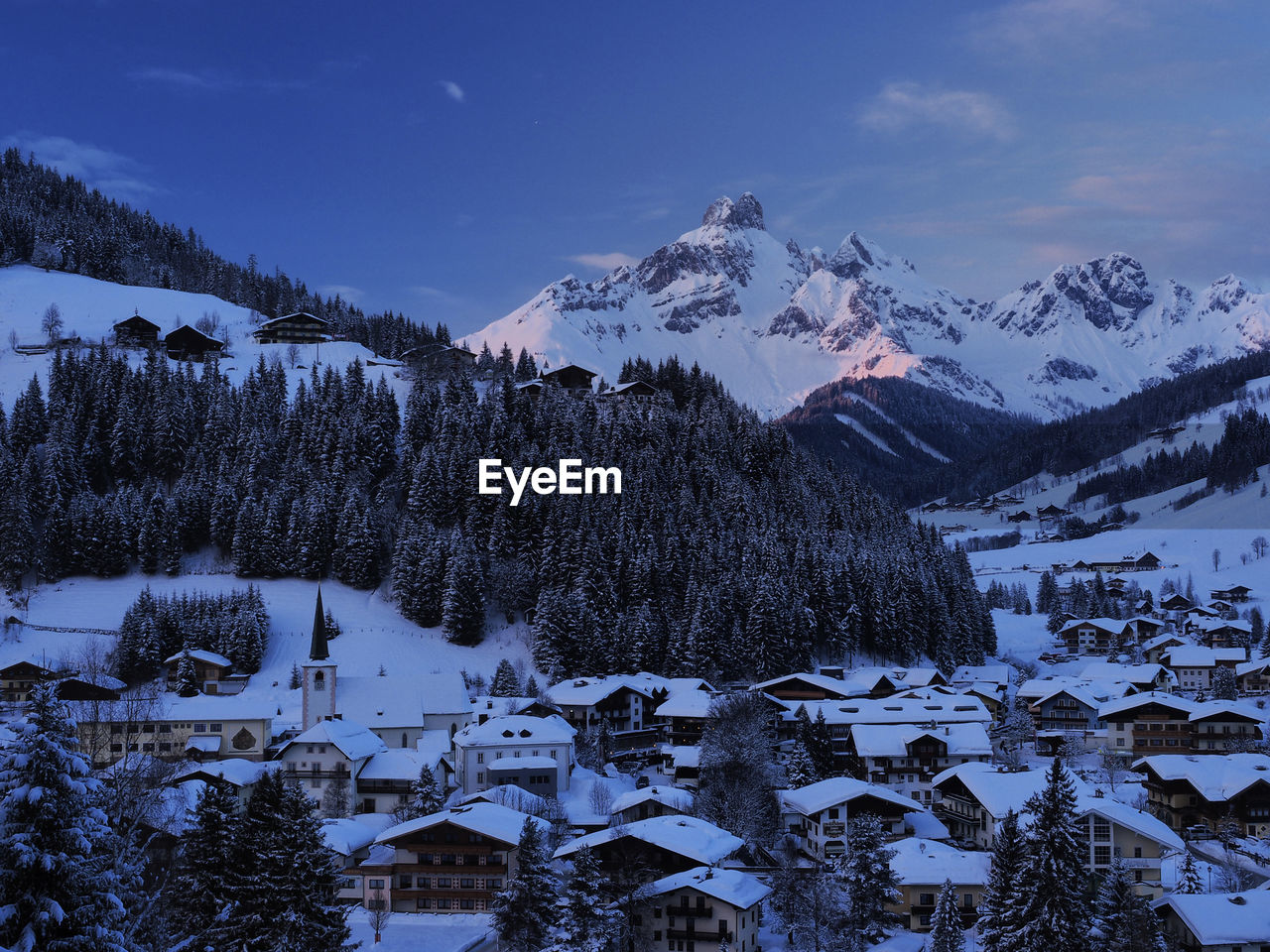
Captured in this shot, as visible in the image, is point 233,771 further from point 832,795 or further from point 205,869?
point 832,795

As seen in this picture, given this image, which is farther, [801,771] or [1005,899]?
[801,771]

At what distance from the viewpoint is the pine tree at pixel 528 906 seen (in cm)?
3978

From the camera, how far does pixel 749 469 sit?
107500 mm

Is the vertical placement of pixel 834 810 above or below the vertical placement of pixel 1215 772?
below

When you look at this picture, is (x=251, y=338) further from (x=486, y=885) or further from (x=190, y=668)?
(x=486, y=885)

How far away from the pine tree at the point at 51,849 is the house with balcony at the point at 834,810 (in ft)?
133

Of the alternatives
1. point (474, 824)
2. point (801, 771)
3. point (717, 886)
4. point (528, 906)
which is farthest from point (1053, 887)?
point (801, 771)

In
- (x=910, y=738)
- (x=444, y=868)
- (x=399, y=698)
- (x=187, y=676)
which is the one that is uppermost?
(x=187, y=676)

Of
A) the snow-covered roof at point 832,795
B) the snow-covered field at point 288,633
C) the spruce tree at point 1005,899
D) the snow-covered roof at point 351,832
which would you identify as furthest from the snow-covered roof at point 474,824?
the snow-covered field at point 288,633

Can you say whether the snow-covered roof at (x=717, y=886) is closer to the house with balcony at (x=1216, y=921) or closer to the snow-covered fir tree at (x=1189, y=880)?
the house with balcony at (x=1216, y=921)

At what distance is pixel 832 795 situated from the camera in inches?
2156

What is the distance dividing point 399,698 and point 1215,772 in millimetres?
45198

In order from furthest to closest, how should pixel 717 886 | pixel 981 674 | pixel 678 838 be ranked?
Answer: pixel 981 674
pixel 678 838
pixel 717 886

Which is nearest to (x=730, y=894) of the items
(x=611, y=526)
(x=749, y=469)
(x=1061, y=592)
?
(x=611, y=526)
